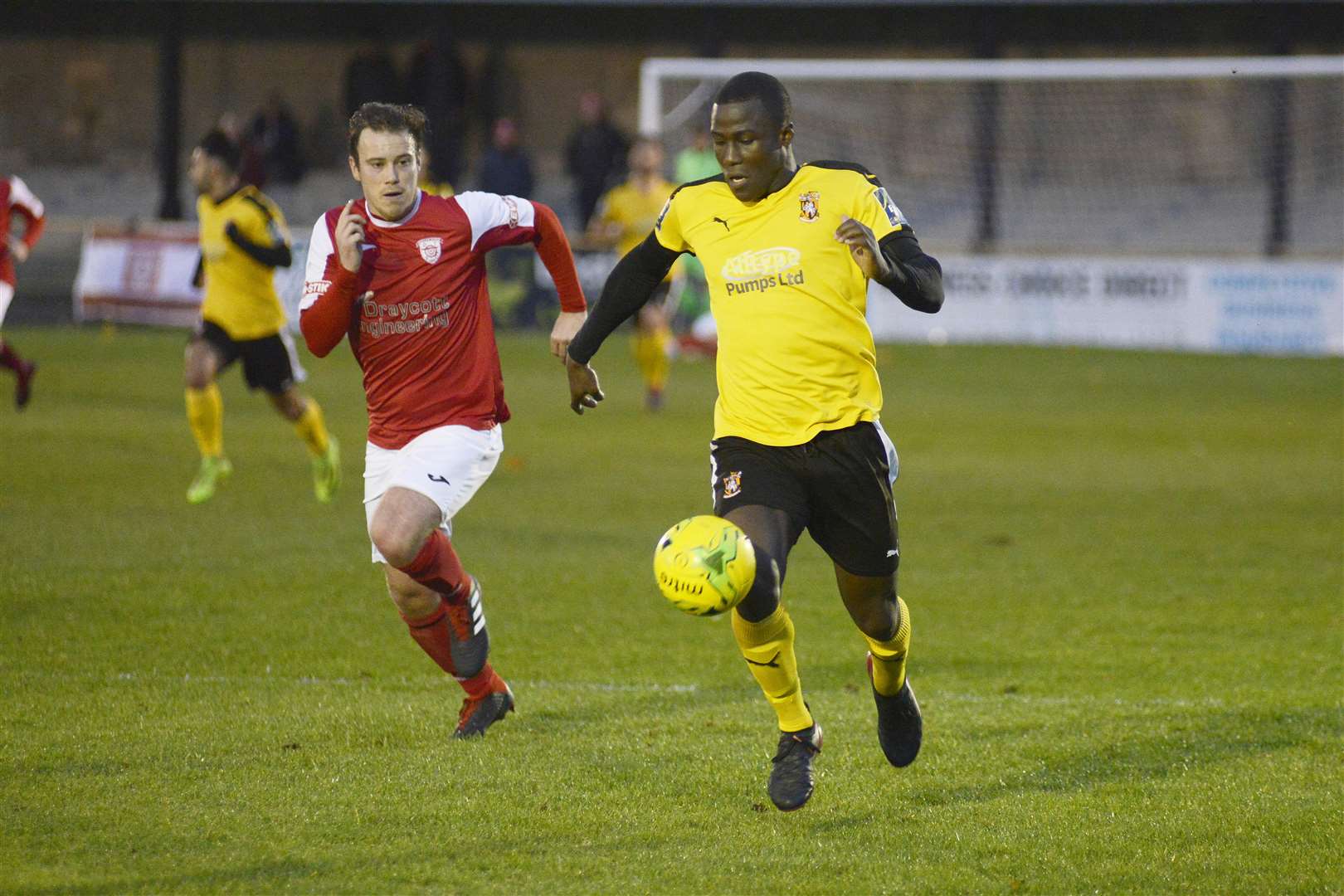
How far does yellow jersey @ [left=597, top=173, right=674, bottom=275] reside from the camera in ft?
53.8

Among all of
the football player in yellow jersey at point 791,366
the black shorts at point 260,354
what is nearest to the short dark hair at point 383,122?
the football player in yellow jersey at point 791,366

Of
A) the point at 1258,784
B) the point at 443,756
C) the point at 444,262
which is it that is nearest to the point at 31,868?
the point at 443,756

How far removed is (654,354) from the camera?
15906 millimetres

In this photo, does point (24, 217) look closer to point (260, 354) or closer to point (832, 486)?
point (260, 354)

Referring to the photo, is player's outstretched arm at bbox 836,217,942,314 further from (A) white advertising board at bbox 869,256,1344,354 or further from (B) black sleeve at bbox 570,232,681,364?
(A) white advertising board at bbox 869,256,1344,354

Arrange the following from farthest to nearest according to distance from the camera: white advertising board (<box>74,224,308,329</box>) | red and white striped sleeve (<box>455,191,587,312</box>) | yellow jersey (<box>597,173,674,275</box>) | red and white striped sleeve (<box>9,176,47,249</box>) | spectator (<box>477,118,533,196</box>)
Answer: spectator (<box>477,118,533,196</box>), white advertising board (<box>74,224,308,329</box>), yellow jersey (<box>597,173,674,275</box>), red and white striped sleeve (<box>9,176,47,249</box>), red and white striped sleeve (<box>455,191,587,312</box>)

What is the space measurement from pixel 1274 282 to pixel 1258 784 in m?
16.8

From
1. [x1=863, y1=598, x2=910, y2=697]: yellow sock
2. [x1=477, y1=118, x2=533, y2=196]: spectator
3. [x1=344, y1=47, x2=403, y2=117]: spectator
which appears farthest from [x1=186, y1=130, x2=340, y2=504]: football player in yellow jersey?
[x1=344, y1=47, x2=403, y2=117]: spectator

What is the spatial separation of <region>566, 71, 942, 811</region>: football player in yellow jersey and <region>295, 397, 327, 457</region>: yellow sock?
6.10m

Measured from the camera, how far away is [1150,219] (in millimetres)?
26781

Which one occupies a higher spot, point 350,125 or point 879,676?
point 350,125

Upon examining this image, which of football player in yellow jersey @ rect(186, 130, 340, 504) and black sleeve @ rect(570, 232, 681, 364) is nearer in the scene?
black sleeve @ rect(570, 232, 681, 364)

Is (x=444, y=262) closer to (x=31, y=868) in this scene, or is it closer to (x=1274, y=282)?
(x=31, y=868)

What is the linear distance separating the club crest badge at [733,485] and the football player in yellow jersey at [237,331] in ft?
20.6
